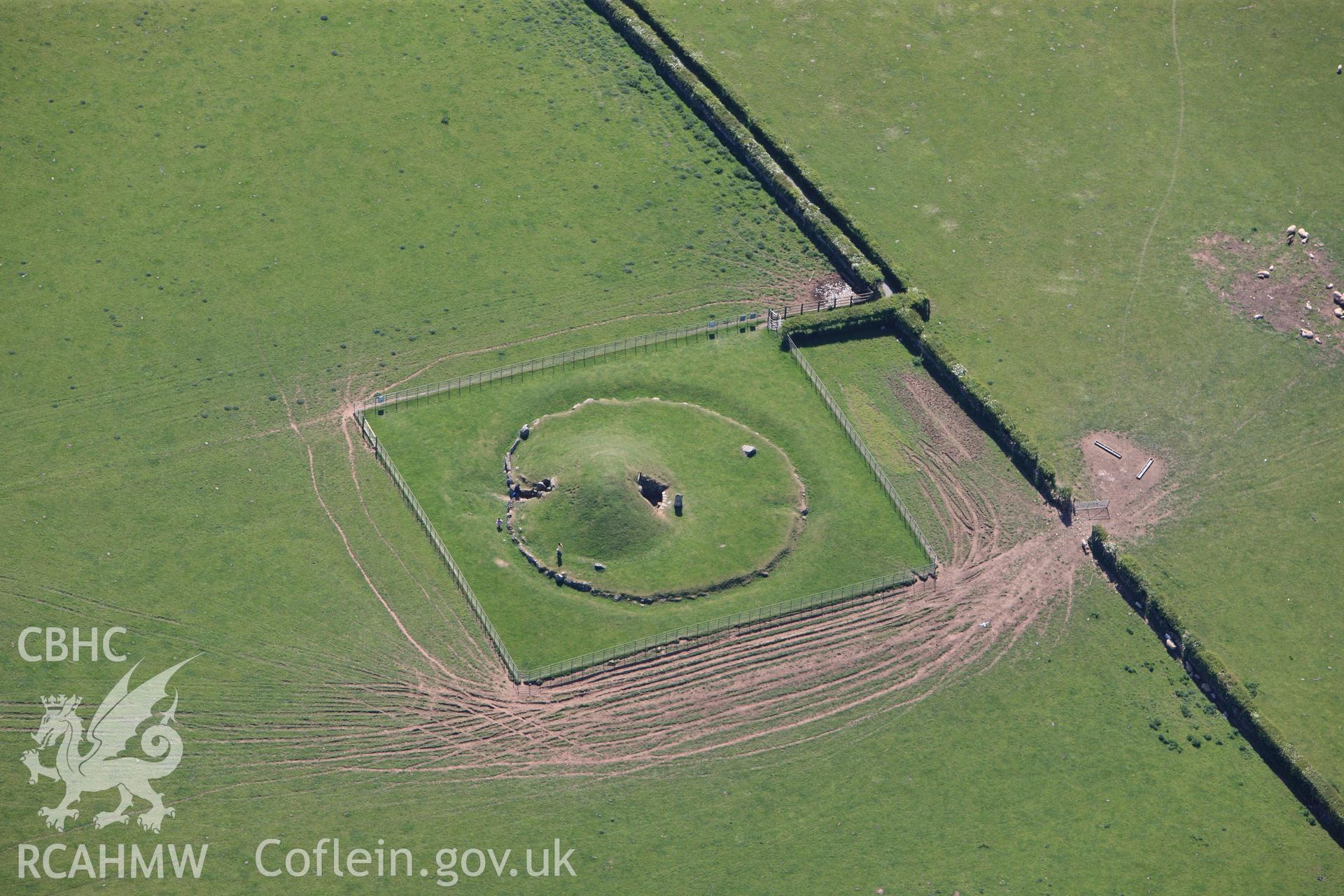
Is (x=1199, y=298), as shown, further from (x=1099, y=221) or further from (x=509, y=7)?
(x=509, y=7)

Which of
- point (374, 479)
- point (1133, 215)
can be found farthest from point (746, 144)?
point (374, 479)

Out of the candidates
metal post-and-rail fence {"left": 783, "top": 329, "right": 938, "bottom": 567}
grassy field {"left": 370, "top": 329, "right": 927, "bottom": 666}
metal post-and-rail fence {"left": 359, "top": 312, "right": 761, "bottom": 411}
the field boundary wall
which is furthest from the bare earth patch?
metal post-and-rail fence {"left": 359, "top": 312, "right": 761, "bottom": 411}

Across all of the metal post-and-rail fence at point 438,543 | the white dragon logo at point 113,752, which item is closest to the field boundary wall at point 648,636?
the metal post-and-rail fence at point 438,543

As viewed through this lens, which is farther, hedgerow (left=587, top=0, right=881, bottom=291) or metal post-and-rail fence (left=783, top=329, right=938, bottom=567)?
hedgerow (left=587, top=0, right=881, bottom=291)

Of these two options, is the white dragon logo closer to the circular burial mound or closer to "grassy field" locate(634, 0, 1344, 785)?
the circular burial mound

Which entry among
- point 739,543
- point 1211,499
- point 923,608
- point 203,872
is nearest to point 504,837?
point 203,872
